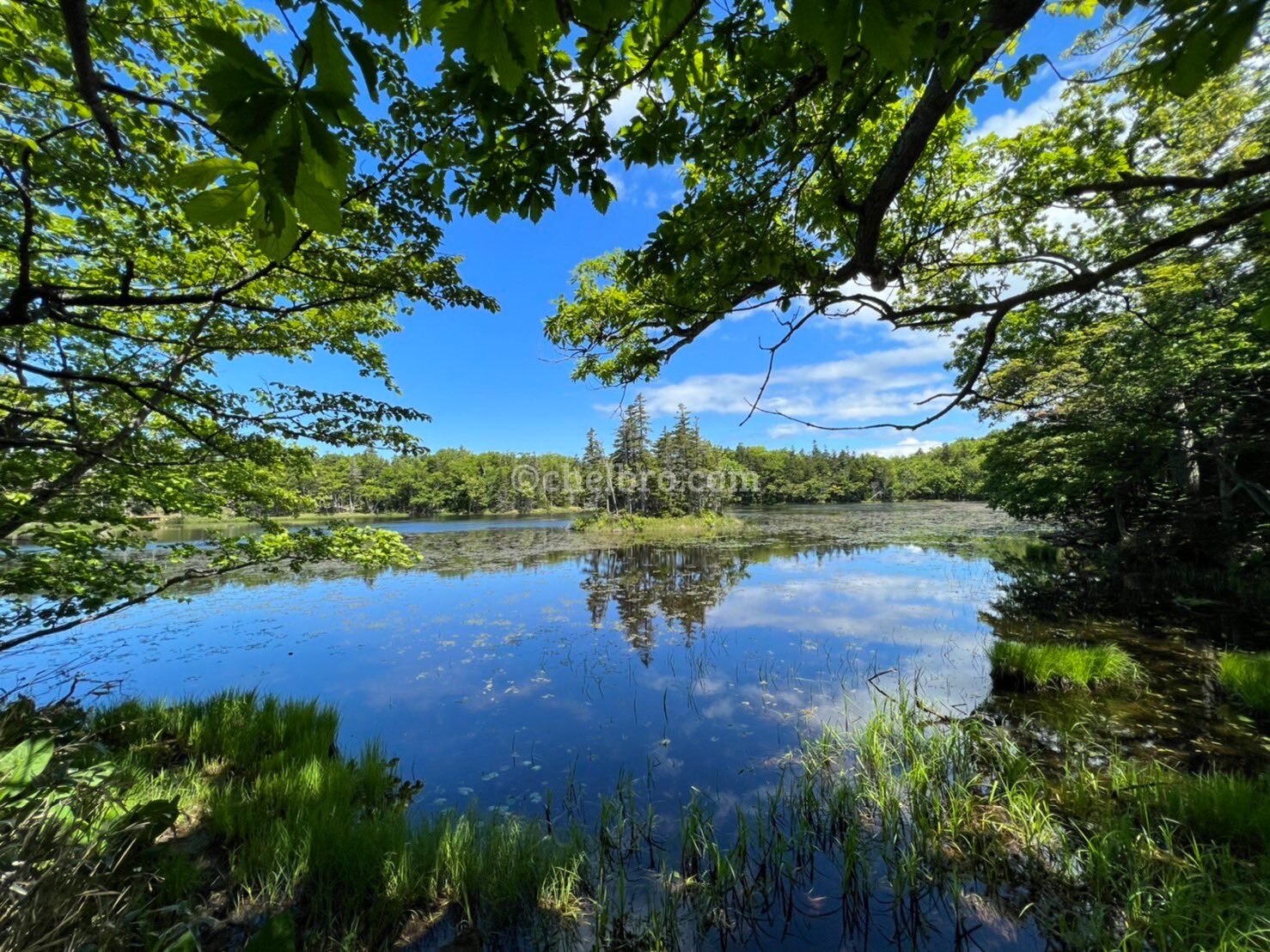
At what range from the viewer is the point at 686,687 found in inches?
295

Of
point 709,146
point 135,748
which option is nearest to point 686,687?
point 135,748

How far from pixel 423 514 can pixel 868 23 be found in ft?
255

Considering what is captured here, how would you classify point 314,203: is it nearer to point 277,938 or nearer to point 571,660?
point 277,938

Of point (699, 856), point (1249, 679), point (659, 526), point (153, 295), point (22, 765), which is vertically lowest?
point (699, 856)

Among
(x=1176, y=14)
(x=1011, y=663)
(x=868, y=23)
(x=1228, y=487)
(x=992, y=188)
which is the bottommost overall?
(x=1011, y=663)

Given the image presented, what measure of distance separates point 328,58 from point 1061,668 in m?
9.33

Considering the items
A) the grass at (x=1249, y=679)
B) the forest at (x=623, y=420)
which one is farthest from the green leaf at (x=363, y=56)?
the grass at (x=1249, y=679)

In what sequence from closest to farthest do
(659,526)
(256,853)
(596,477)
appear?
(256,853)
(659,526)
(596,477)

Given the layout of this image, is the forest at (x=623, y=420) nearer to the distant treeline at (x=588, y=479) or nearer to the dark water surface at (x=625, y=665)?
the dark water surface at (x=625, y=665)

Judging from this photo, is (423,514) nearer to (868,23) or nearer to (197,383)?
(197,383)

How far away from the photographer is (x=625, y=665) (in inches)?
343

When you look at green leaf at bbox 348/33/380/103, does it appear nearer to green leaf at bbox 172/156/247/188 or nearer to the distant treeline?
green leaf at bbox 172/156/247/188

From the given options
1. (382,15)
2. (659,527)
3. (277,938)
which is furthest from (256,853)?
(659,527)

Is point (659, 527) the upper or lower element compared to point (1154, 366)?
lower
